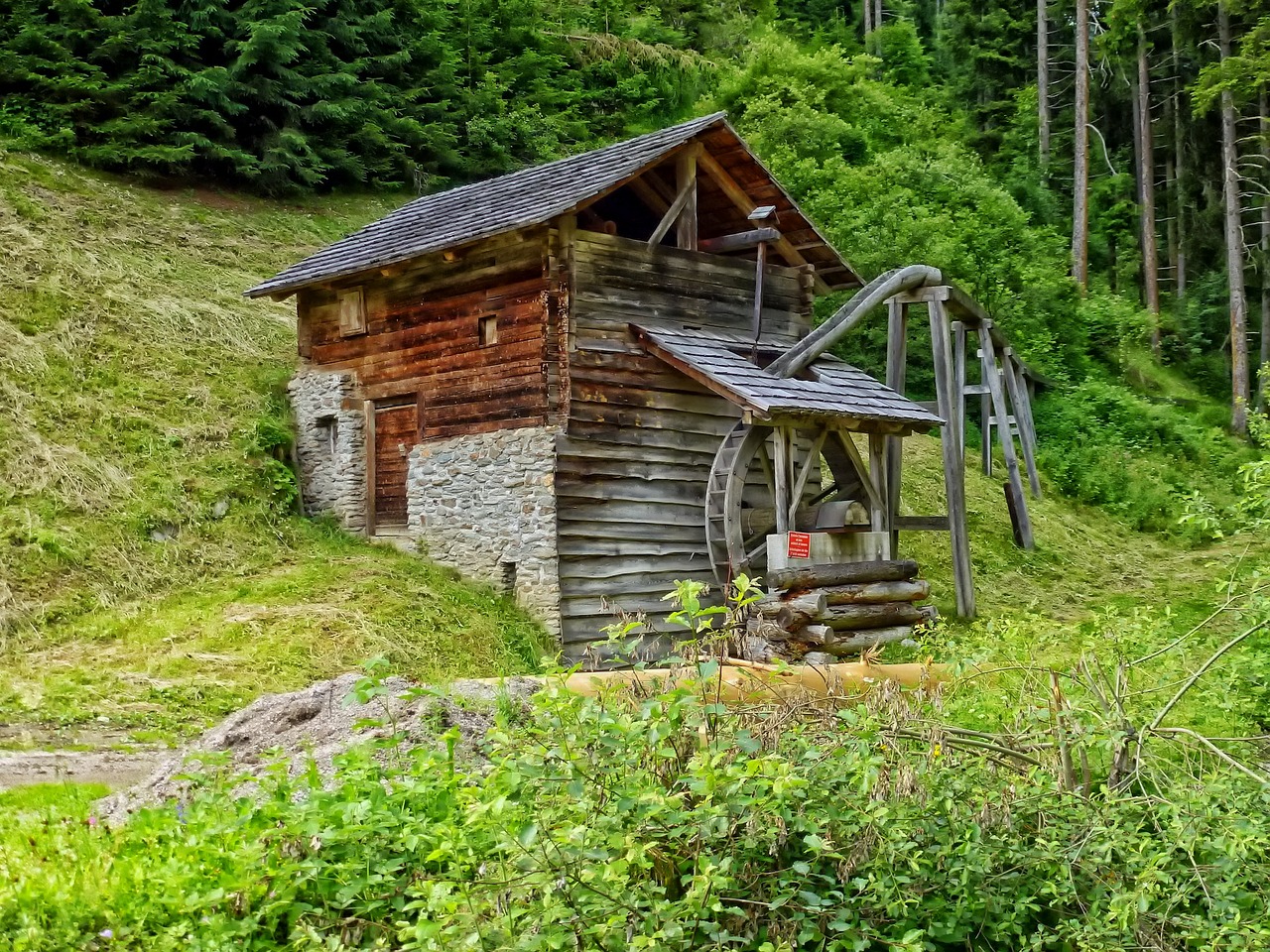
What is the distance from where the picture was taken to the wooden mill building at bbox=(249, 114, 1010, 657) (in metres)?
12.4

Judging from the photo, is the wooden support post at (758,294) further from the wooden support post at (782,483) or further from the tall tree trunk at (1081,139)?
the tall tree trunk at (1081,139)

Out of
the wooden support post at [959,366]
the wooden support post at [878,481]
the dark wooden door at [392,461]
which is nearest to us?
the wooden support post at [878,481]

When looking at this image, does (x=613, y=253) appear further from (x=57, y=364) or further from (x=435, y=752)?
(x=435, y=752)

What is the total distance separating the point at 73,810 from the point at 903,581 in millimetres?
9148

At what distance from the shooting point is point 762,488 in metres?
13.9

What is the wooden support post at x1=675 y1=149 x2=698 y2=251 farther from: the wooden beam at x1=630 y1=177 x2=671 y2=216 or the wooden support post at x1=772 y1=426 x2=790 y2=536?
the wooden support post at x1=772 y1=426 x2=790 y2=536

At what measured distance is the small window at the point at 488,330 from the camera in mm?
13258

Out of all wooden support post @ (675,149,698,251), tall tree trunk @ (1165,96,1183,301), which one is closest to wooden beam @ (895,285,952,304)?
wooden support post @ (675,149,698,251)

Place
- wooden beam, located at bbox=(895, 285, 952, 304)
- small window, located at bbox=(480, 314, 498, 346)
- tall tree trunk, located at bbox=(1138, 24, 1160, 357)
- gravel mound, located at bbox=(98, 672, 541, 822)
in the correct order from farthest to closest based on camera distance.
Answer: tall tree trunk, located at bbox=(1138, 24, 1160, 357)
wooden beam, located at bbox=(895, 285, 952, 304)
small window, located at bbox=(480, 314, 498, 346)
gravel mound, located at bbox=(98, 672, 541, 822)

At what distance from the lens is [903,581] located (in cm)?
1270

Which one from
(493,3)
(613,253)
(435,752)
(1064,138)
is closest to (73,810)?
(435,752)

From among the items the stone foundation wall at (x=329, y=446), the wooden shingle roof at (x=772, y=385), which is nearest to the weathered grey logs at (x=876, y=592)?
the wooden shingle roof at (x=772, y=385)

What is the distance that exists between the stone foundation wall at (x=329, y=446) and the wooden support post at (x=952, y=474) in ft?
24.2

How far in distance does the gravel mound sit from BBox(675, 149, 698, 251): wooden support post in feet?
27.2
